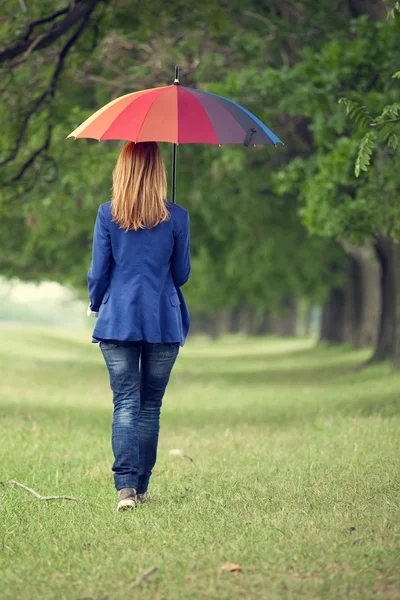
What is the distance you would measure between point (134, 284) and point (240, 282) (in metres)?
27.5

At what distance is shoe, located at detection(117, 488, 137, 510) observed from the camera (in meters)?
6.19

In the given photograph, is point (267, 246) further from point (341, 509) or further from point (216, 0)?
point (341, 509)

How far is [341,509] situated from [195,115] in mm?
2787

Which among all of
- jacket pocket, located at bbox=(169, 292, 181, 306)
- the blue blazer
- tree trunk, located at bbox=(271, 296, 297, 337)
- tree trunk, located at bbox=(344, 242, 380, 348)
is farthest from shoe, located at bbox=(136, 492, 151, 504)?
tree trunk, located at bbox=(271, 296, 297, 337)

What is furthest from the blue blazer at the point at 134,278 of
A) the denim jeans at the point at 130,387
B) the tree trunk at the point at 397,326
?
the tree trunk at the point at 397,326

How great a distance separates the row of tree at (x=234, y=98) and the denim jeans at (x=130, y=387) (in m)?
2.11

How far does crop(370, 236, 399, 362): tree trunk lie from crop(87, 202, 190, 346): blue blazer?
41.2 feet

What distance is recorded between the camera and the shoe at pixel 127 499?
6.19 meters

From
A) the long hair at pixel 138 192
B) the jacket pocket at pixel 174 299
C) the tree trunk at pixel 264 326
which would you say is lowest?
the tree trunk at pixel 264 326

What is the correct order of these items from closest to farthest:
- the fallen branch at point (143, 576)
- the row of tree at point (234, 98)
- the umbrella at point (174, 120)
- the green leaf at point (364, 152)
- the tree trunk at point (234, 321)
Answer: the fallen branch at point (143, 576)
the umbrella at point (174, 120)
the green leaf at point (364, 152)
the row of tree at point (234, 98)
the tree trunk at point (234, 321)

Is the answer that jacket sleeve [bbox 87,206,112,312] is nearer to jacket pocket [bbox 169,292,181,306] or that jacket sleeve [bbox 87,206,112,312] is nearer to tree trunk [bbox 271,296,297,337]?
jacket pocket [bbox 169,292,181,306]

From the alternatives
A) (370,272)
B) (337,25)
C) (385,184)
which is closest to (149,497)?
(385,184)

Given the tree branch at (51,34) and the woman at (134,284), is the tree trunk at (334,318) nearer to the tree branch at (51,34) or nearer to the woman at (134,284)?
the tree branch at (51,34)

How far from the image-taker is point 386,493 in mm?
6512
